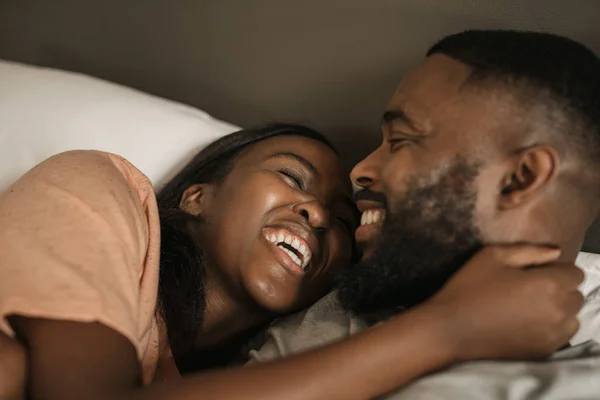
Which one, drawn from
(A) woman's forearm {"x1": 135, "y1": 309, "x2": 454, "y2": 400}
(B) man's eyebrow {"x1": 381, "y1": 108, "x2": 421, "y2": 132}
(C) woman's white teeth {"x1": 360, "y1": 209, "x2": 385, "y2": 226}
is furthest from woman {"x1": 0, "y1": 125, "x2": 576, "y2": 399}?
(B) man's eyebrow {"x1": 381, "y1": 108, "x2": 421, "y2": 132}

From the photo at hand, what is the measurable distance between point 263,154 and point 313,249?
0.23 meters

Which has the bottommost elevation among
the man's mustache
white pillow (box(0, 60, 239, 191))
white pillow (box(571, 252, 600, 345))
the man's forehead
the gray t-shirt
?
white pillow (box(571, 252, 600, 345))

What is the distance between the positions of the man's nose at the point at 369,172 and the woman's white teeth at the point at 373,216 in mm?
44

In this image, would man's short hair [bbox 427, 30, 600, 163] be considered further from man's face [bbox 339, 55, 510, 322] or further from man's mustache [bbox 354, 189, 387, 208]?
man's mustache [bbox 354, 189, 387, 208]

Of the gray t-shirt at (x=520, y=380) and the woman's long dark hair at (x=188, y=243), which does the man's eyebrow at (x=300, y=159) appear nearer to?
the woman's long dark hair at (x=188, y=243)

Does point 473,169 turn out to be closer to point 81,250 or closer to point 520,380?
point 520,380

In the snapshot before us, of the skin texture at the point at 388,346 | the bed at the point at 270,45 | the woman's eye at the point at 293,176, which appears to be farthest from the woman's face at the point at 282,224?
the skin texture at the point at 388,346

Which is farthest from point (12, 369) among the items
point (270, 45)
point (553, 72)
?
point (270, 45)

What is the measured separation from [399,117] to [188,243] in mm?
472

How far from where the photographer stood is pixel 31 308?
0.81 metres

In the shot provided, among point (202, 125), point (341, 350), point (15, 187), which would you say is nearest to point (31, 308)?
point (15, 187)

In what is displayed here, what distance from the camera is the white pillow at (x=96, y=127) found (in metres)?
1.42

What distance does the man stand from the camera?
92cm

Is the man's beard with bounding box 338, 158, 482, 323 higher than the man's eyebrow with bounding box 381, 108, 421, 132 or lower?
lower
